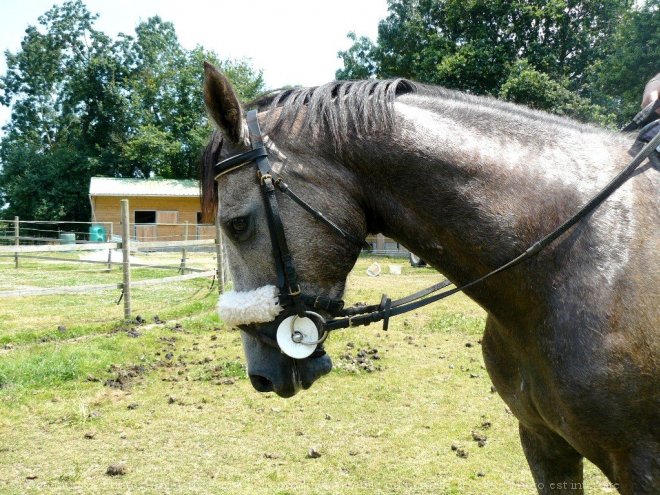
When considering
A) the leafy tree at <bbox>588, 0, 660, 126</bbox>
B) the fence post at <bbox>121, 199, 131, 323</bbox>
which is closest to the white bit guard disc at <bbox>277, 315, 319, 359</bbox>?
the fence post at <bbox>121, 199, 131, 323</bbox>

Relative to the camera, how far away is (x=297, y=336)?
6.24 feet

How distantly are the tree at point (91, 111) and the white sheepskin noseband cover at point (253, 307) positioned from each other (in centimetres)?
3819

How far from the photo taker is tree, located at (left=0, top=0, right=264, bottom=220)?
4106cm

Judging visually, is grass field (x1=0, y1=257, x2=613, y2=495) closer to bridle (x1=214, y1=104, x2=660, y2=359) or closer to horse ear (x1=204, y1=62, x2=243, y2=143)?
bridle (x1=214, y1=104, x2=660, y2=359)

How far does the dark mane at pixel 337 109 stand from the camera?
1.93 meters

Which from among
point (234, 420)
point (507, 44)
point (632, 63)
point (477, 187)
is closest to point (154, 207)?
point (507, 44)

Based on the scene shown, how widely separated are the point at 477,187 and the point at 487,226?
15cm

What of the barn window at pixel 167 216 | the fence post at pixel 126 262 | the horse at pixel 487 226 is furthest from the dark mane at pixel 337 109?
the barn window at pixel 167 216

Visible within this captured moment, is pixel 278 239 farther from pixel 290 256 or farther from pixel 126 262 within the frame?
pixel 126 262

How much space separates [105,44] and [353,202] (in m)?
54.7

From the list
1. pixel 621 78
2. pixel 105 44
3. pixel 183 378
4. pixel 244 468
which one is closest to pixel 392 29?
pixel 621 78

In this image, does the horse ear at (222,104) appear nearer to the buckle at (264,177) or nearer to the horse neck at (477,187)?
the buckle at (264,177)

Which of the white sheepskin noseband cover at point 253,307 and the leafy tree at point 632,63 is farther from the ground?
the leafy tree at point 632,63

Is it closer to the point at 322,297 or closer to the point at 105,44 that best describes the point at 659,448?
the point at 322,297
